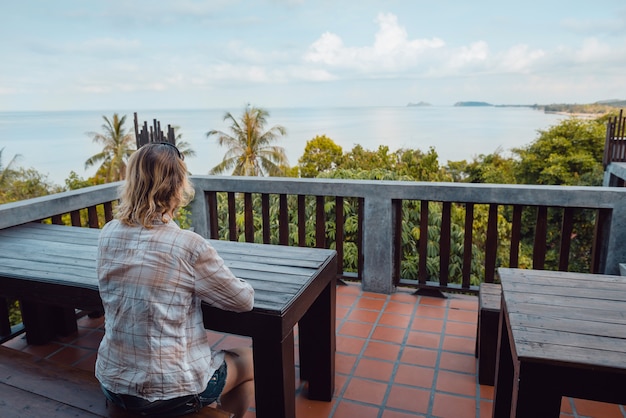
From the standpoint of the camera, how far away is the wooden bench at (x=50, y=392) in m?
1.44

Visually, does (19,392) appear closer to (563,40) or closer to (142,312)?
(142,312)

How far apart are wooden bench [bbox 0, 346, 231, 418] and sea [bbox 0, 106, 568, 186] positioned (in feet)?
78.4

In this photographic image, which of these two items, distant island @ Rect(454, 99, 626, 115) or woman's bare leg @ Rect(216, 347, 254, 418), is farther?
distant island @ Rect(454, 99, 626, 115)

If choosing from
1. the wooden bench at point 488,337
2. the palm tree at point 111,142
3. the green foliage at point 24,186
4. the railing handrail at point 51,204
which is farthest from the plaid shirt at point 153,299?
the palm tree at point 111,142

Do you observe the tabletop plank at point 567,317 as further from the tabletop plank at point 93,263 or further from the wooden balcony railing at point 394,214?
the wooden balcony railing at point 394,214

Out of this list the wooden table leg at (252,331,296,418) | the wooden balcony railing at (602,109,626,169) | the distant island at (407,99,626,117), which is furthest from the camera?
the distant island at (407,99,626,117)

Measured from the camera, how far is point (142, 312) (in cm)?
134

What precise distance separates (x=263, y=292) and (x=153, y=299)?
440 mm

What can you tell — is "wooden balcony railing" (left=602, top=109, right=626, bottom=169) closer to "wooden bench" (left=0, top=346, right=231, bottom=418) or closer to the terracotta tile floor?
the terracotta tile floor

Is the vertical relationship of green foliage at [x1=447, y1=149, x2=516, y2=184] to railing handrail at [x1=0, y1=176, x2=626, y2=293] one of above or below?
below

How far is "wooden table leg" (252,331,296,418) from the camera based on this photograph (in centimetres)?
157

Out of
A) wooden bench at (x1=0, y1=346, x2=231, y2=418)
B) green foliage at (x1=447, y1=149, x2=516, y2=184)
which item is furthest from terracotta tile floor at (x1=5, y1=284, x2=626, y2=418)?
green foliage at (x1=447, y1=149, x2=516, y2=184)

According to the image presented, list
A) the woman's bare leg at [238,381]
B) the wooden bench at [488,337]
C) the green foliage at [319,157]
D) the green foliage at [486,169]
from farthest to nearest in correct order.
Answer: the green foliage at [486,169] → the green foliage at [319,157] → the wooden bench at [488,337] → the woman's bare leg at [238,381]

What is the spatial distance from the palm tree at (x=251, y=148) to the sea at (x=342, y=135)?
1.81 ft
